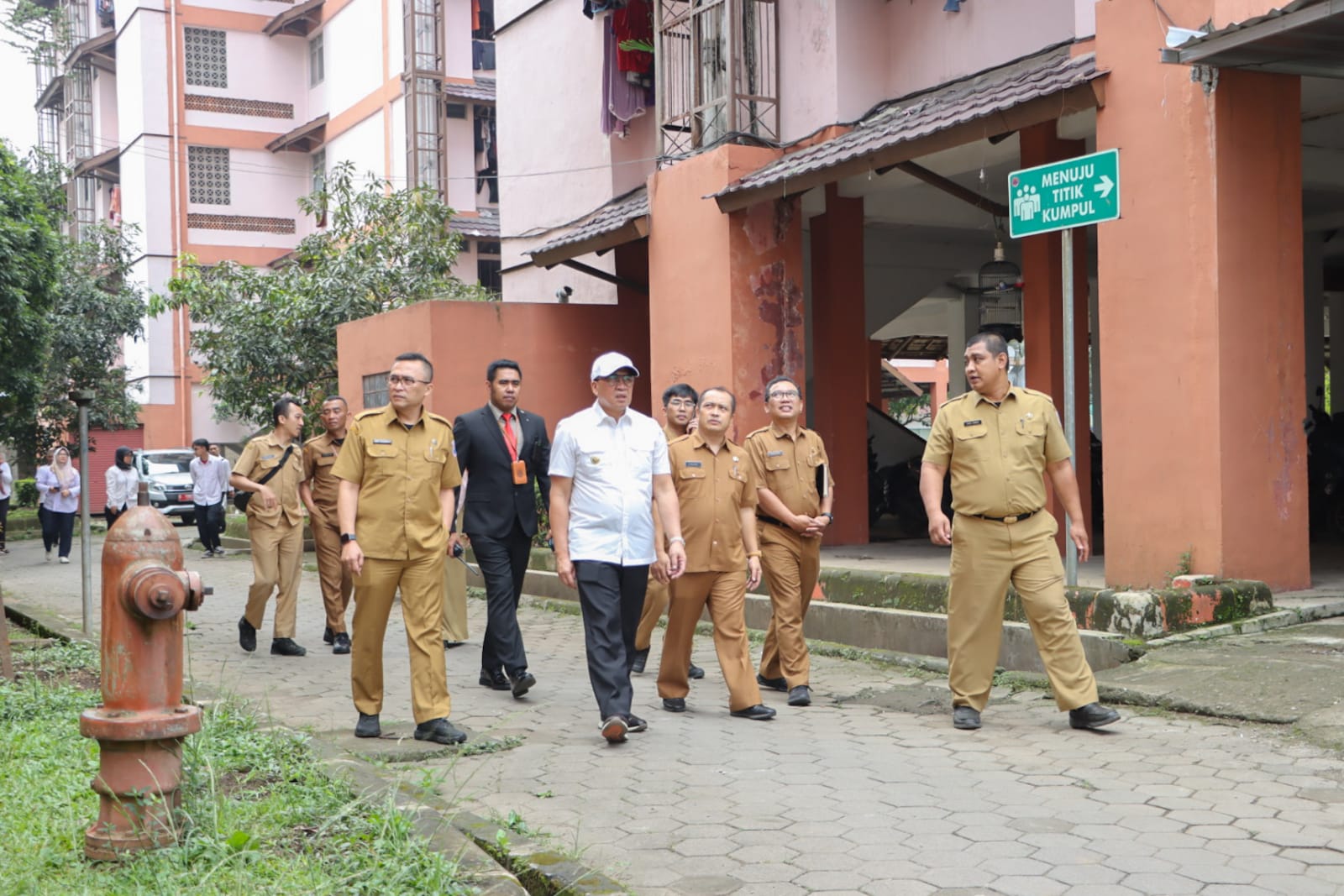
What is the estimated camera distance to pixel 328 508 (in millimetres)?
10000

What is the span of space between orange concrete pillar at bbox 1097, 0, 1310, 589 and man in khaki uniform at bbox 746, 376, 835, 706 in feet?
7.78

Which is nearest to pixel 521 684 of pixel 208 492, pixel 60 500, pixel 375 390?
pixel 375 390

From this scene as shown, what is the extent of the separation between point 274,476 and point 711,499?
4226mm

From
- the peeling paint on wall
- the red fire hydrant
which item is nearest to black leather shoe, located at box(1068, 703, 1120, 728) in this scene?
the red fire hydrant

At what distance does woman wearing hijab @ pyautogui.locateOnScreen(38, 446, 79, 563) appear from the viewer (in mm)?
19922

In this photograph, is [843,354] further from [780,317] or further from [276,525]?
[276,525]

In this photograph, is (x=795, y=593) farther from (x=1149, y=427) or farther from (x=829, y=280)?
(x=829, y=280)

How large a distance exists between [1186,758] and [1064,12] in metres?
7.32

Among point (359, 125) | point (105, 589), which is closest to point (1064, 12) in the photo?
point (105, 589)

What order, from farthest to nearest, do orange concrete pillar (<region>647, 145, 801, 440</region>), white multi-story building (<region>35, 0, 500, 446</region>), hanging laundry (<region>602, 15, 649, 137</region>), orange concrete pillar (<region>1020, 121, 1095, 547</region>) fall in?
white multi-story building (<region>35, 0, 500, 446</region>) < hanging laundry (<region>602, 15, 649, 137</region>) < orange concrete pillar (<region>647, 145, 801, 440</region>) < orange concrete pillar (<region>1020, 121, 1095, 547</region>)

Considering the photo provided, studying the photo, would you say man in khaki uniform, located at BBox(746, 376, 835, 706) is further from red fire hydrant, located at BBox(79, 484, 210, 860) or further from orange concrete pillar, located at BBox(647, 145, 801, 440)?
orange concrete pillar, located at BBox(647, 145, 801, 440)

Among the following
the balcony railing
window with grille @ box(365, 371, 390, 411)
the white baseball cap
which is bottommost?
the white baseball cap

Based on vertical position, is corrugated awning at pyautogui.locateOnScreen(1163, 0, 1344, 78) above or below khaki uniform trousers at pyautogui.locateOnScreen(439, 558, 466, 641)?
above

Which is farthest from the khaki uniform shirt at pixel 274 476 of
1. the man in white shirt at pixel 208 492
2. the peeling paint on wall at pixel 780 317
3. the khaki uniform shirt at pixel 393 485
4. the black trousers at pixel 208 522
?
the black trousers at pixel 208 522
